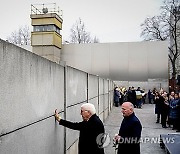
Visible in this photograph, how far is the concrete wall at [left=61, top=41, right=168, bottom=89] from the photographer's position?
31344mm

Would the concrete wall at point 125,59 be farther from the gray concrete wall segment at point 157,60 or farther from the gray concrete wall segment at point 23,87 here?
the gray concrete wall segment at point 23,87

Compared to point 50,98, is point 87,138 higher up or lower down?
lower down

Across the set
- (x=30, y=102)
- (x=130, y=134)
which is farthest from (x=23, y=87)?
(x=130, y=134)

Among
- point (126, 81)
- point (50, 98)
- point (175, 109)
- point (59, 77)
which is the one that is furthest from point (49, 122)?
point (126, 81)

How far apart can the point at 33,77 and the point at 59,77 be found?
1.39 m

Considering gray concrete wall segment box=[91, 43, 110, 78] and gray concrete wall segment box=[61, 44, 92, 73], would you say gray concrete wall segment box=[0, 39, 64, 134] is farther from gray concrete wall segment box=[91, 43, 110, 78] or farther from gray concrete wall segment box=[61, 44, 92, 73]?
gray concrete wall segment box=[61, 44, 92, 73]

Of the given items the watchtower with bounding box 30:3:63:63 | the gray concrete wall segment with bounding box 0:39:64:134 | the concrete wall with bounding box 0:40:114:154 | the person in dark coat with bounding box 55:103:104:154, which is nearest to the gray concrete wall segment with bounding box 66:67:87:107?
the concrete wall with bounding box 0:40:114:154

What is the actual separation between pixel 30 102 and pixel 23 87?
285 millimetres

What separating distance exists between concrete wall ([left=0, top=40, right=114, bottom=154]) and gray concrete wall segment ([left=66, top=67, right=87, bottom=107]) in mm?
117

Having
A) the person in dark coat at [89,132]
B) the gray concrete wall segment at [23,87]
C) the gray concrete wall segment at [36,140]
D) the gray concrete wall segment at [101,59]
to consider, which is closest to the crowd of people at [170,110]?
the gray concrete wall segment at [36,140]

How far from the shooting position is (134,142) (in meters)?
4.77

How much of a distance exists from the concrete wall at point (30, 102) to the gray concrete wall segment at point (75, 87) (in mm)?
117

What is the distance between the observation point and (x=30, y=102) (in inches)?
132

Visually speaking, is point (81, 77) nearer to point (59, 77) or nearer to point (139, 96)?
point (59, 77)
